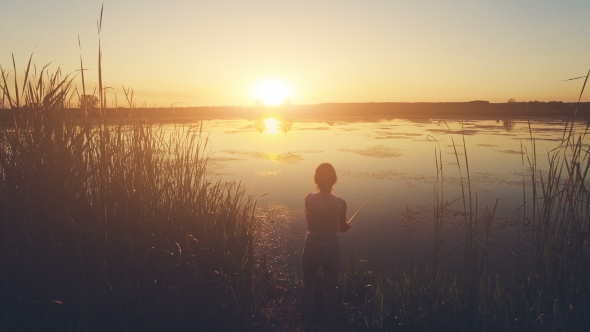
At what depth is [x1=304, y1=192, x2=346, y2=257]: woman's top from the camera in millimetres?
3145

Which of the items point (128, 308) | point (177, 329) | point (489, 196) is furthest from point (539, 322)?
point (489, 196)

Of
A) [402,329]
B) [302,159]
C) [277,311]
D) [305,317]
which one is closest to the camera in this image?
[402,329]

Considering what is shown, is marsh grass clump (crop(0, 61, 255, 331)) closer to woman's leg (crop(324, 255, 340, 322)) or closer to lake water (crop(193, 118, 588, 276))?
woman's leg (crop(324, 255, 340, 322))

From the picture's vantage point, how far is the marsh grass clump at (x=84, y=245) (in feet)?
8.11

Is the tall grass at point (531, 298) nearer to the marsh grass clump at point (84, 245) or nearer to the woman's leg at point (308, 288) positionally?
the woman's leg at point (308, 288)

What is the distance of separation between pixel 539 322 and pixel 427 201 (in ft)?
16.1

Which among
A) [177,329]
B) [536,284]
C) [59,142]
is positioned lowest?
[177,329]

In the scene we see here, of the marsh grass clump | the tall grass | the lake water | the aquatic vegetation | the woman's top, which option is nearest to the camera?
the marsh grass clump

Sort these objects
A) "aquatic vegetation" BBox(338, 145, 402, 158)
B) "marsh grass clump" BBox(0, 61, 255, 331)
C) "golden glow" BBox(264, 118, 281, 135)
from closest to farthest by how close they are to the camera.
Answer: "marsh grass clump" BBox(0, 61, 255, 331) < "aquatic vegetation" BBox(338, 145, 402, 158) < "golden glow" BBox(264, 118, 281, 135)

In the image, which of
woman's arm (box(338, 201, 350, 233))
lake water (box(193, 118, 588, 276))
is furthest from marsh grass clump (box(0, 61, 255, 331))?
lake water (box(193, 118, 588, 276))

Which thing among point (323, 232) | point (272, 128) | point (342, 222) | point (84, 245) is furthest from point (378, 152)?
point (272, 128)

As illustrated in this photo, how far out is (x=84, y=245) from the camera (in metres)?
2.66

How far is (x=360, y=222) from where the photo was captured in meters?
6.58

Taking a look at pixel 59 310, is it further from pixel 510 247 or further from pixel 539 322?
pixel 510 247
